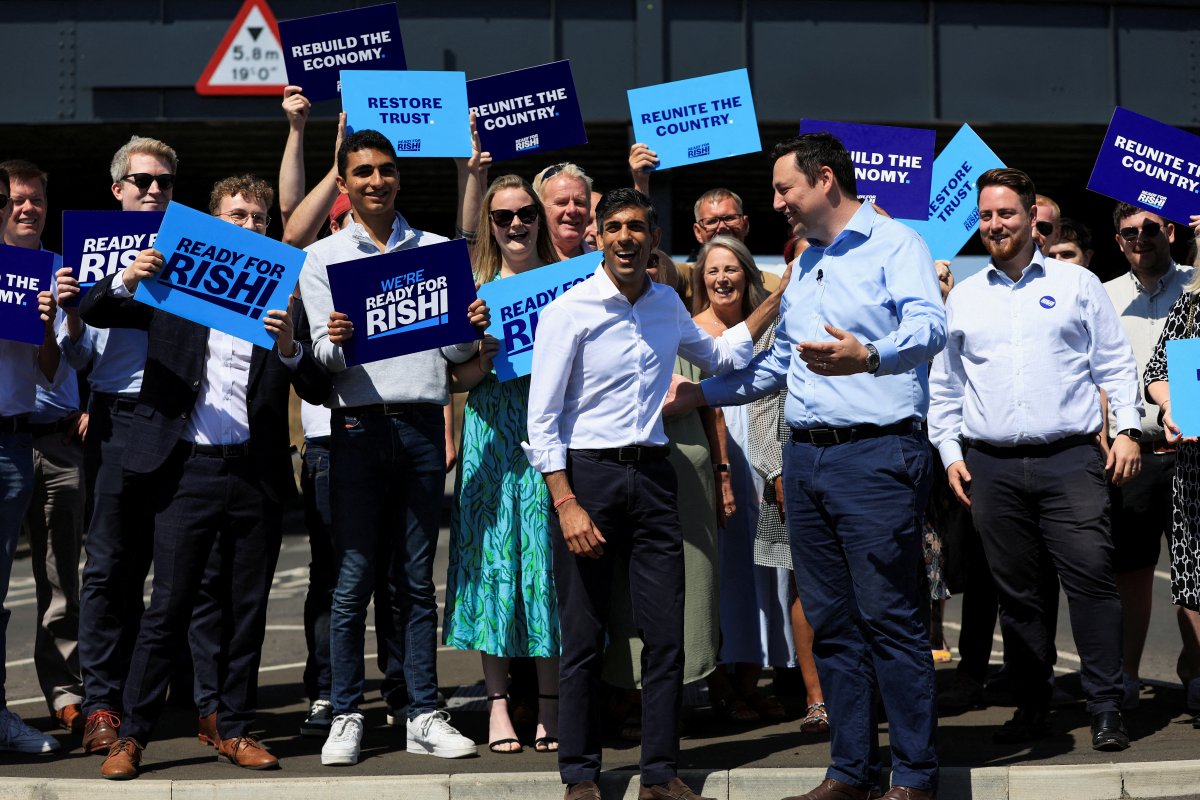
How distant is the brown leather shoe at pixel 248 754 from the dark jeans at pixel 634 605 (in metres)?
1.28

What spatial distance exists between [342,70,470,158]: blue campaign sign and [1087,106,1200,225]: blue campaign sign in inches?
127

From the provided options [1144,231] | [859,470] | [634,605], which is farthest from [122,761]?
[1144,231]

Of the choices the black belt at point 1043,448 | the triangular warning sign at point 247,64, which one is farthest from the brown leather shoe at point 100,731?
the triangular warning sign at point 247,64

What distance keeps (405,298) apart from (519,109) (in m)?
2.13

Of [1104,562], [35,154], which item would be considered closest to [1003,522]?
[1104,562]

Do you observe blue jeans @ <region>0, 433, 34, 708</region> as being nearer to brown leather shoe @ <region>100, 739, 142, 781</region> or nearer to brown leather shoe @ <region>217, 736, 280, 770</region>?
brown leather shoe @ <region>100, 739, 142, 781</region>

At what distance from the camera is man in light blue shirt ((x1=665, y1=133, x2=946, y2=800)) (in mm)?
5320

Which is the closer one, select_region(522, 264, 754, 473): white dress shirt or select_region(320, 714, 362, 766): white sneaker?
select_region(522, 264, 754, 473): white dress shirt

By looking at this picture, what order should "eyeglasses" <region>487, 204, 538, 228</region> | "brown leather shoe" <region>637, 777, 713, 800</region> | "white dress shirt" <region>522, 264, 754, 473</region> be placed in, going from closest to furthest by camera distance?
"brown leather shoe" <region>637, 777, 713, 800</region> < "white dress shirt" <region>522, 264, 754, 473</region> < "eyeglasses" <region>487, 204, 538, 228</region>

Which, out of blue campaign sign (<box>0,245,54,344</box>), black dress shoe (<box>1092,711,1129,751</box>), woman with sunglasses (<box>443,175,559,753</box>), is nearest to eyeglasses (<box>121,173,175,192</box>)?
blue campaign sign (<box>0,245,54,344</box>)

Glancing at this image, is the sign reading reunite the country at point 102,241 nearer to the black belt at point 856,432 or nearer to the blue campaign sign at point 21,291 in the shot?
the blue campaign sign at point 21,291

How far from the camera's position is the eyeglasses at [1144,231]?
24.4ft

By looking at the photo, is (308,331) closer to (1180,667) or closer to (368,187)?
(368,187)

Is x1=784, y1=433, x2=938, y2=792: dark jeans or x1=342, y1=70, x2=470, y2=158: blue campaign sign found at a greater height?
x1=342, y1=70, x2=470, y2=158: blue campaign sign
